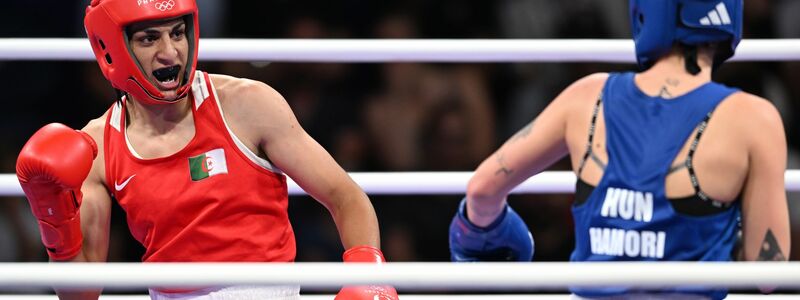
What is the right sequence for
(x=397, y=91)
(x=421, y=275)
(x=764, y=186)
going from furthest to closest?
(x=397, y=91), (x=764, y=186), (x=421, y=275)

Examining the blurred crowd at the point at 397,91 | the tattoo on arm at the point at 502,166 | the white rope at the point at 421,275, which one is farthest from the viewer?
the blurred crowd at the point at 397,91

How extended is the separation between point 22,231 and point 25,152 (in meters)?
2.02

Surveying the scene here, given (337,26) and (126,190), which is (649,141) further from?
(337,26)

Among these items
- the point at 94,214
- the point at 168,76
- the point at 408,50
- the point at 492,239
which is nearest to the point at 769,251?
the point at 492,239

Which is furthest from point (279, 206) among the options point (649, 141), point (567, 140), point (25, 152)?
point (649, 141)

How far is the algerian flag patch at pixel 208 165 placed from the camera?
2.16 metres

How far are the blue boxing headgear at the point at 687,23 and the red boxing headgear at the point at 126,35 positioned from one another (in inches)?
33.6

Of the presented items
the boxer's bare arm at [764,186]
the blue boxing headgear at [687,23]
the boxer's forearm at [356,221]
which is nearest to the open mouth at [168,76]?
the boxer's forearm at [356,221]

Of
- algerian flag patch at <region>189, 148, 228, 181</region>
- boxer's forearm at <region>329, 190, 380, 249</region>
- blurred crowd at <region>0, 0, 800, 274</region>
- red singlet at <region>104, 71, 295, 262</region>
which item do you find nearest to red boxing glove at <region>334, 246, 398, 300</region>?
boxer's forearm at <region>329, 190, 380, 249</region>

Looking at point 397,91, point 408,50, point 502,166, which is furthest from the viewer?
point 397,91

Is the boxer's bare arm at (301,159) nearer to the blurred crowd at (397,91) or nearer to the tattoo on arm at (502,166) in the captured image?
the tattoo on arm at (502,166)

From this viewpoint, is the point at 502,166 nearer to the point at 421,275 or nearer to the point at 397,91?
A: the point at 421,275

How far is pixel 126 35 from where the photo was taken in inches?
85.2

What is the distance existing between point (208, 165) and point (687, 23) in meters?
0.93
